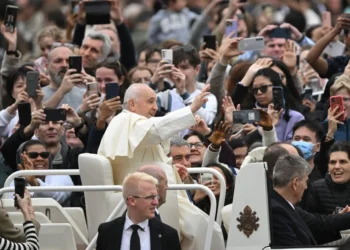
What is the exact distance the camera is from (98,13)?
20.2 meters

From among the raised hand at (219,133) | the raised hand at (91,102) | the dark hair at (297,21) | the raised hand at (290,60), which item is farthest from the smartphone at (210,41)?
the dark hair at (297,21)

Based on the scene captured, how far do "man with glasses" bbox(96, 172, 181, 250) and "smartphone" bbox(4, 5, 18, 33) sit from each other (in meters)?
6.25

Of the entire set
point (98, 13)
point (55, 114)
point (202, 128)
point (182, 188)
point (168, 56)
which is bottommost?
point (182, 188)

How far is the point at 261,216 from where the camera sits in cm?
1279

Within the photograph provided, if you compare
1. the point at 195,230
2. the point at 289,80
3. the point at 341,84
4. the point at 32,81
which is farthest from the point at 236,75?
the point at 195,230

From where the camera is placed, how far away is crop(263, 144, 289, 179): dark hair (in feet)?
47.6

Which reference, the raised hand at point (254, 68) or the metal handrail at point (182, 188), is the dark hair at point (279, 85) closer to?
the raised hand at point (254, 68)

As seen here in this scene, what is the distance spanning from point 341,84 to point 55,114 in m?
3.19

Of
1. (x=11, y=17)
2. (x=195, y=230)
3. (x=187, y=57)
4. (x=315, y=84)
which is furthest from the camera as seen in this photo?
(x=315, y=84)

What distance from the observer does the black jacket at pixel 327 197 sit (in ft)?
49.6

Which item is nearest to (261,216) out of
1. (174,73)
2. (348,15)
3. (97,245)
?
(97,245)

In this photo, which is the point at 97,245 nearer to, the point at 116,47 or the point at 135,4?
the point at 116,47

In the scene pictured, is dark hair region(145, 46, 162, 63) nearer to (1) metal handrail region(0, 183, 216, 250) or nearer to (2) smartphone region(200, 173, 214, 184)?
(2) smartphone region(200, 173, 214, 184)

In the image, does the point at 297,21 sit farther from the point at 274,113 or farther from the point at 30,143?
the point at 30,143
